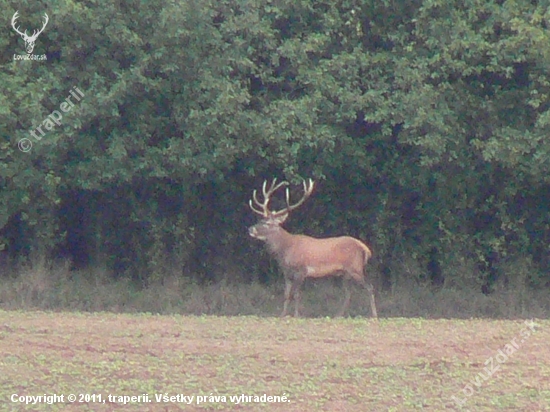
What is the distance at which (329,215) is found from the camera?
55.8ft

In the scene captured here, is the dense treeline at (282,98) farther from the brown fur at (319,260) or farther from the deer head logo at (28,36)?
the brown fur at (319,260)

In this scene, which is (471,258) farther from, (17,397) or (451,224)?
(17,397)

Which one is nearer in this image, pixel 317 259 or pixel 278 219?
pixel 317 259

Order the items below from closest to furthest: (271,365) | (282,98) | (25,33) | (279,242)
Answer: (271,365) → (279,242) → (25,33) → (282,98)

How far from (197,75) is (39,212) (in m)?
3.47

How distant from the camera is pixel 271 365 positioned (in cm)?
1005

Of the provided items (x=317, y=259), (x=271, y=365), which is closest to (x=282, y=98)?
(x=317, y=259)

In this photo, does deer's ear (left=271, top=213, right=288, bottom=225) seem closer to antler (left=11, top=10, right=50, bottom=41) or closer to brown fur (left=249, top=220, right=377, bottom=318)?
brown fur (left=249, top=220, right=377, bottom=318)

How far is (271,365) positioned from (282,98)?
5.88 m

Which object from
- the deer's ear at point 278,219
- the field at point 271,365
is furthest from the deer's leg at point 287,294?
the field at point 271,365

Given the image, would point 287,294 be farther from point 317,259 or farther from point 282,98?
point 282,98

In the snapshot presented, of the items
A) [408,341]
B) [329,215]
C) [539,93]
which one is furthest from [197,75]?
[408,341]

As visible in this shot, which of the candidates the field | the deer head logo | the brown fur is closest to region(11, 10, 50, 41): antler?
the deer head logo

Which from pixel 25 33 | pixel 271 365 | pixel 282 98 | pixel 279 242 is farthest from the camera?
pixel 282 98
